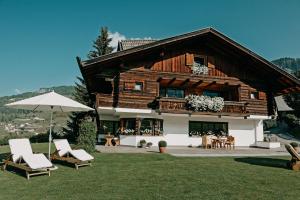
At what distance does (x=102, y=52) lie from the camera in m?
35.6

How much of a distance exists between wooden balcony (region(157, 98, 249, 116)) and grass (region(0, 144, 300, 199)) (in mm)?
9304

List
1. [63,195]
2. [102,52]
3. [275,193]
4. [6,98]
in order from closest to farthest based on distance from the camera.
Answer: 1. [63,195]
2. [275,193]
3. [102,52]
4. [6,98]

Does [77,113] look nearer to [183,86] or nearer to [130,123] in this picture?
[130,123]

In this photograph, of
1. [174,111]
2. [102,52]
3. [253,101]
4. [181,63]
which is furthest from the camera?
[102,52]

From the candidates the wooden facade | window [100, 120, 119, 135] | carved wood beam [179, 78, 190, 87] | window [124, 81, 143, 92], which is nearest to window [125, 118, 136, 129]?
the wooden facade

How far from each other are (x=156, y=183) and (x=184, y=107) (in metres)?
13.3

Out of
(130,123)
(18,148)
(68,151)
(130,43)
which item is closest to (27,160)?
(18,148)

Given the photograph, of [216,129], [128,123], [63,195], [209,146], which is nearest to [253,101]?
[216,129]

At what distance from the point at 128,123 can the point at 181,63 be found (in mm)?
6447

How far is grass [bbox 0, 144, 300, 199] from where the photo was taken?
671 centimetres

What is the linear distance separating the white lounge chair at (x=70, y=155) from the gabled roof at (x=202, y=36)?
7885mm

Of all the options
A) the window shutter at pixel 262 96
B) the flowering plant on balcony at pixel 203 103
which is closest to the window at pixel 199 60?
the flowering plant on balcony at pixel 203 103

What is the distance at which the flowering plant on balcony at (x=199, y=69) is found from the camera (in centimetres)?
2180

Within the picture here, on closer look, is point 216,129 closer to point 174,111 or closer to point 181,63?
point 174,111
